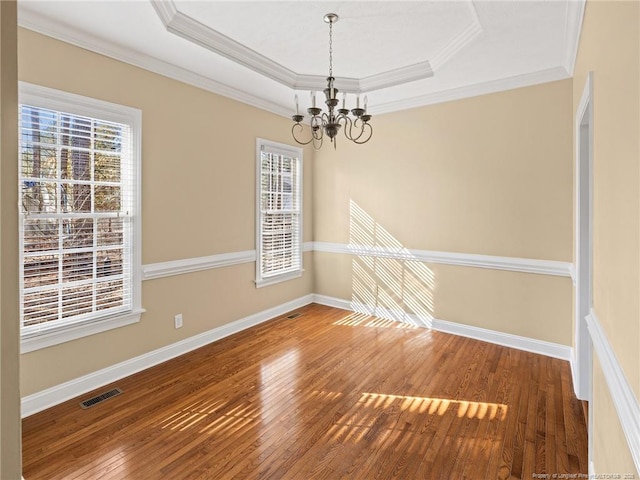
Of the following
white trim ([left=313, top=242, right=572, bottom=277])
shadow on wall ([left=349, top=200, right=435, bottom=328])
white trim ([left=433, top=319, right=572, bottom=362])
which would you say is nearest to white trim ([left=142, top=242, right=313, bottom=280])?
white trim ([left=313, top=242, right=572, bottom=277])

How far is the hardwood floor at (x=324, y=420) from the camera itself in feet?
6.59

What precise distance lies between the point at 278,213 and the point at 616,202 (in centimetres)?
374

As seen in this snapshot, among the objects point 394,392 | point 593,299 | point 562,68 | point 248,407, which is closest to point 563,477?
point 593,299

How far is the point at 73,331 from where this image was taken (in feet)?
8.84

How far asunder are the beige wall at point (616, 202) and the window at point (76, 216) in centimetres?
320

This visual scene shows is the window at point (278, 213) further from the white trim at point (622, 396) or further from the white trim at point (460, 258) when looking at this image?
the white trim at point (622, 396)

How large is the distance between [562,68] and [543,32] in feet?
2.50

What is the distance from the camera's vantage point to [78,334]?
2730 mm

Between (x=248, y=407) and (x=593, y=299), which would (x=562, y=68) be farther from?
(x=248, y=407)

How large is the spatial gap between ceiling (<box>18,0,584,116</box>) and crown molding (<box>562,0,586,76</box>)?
1cm

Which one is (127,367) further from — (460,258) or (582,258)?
(582,258)

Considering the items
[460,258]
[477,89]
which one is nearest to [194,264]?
[460,258]

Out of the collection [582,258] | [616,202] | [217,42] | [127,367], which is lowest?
[127,367]

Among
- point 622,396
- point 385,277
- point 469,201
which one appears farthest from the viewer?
point 385,277
